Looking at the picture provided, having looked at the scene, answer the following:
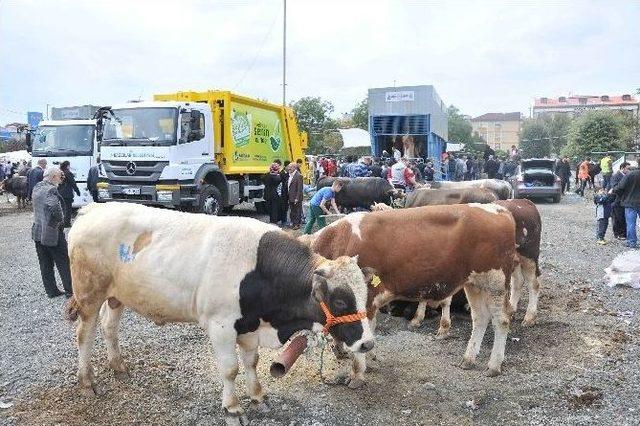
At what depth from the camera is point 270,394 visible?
4809mm

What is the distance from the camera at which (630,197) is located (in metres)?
11.3

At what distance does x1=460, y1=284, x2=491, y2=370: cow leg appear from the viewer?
5.47m

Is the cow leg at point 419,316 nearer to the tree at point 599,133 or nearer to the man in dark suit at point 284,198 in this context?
the man in dark suit at point 284,198

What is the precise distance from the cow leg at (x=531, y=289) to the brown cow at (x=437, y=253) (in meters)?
1.42

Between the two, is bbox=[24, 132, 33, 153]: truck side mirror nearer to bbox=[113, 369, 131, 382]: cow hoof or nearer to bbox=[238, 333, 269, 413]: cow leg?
bbox=[113, 369, 131, 382]: cow hoof

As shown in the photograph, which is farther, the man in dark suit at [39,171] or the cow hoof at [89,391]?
the man in dark suit at [39,171]

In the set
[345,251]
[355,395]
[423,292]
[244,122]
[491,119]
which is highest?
[491,119]

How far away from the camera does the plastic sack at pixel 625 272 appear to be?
835 centimetres

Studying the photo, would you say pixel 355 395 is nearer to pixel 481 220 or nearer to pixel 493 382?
pixel 493 382

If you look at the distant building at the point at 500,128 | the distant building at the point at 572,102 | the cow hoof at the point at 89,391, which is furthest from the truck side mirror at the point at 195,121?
the distant building at the point at 500,128

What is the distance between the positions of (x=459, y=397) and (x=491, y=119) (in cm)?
16193

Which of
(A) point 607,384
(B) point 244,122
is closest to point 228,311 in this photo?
(A) point 607,384

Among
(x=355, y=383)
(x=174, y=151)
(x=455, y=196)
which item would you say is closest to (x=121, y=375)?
(x=355, y=383)

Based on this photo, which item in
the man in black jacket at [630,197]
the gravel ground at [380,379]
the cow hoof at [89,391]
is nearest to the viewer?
the gravel ground at [380,379]
